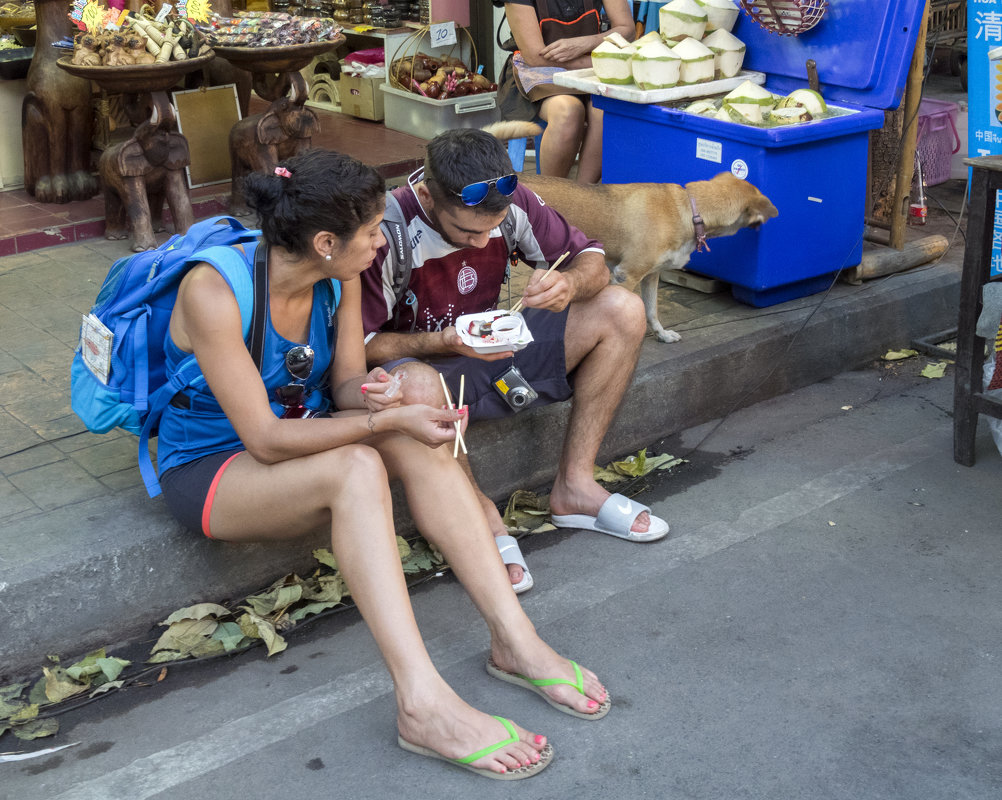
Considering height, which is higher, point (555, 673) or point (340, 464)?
point (340, 464)

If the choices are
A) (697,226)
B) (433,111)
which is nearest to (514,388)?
(697,226)

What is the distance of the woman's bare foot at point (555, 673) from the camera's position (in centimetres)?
259

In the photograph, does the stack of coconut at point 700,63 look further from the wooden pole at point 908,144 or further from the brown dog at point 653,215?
the wooden pole at point 908,144

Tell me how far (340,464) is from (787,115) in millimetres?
2712

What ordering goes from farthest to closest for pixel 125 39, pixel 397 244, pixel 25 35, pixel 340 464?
1. pixel 25 35
2. pixel 125 39
3. pixel 397 244
4. pixel 340 464

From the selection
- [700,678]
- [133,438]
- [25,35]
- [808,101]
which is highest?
[25,35]

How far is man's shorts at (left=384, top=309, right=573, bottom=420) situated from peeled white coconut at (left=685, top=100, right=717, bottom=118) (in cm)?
167

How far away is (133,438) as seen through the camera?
11.5ft

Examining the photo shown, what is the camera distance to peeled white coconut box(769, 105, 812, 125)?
4430mm

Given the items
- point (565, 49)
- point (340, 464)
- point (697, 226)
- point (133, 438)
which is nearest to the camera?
point (340, 464)

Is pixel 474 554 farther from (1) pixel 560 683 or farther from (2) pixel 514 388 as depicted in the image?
(2) pixel 514 388

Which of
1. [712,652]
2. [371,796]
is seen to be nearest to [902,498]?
[712,652]

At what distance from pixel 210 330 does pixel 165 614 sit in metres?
0.89

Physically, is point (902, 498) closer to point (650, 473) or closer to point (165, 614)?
point (650, 473)
